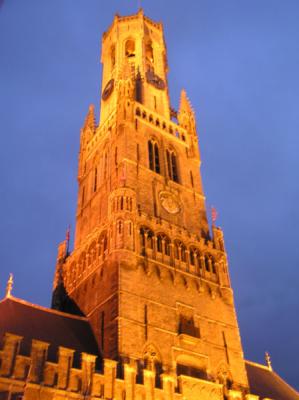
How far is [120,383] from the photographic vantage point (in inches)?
1054

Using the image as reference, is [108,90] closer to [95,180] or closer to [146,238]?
[95,180]

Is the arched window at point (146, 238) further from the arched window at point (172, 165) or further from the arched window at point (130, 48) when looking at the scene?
the arched window at point (130, 48)

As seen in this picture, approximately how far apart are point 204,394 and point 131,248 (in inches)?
424

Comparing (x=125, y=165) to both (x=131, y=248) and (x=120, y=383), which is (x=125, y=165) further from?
(x=120, y=383)

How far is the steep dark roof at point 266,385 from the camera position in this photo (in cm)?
3647

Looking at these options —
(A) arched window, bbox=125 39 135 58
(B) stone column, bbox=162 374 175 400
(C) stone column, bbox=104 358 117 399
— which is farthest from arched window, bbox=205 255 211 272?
(A) arched window, bbox=125 39 135 58

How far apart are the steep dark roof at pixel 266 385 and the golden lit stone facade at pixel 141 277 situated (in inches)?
125

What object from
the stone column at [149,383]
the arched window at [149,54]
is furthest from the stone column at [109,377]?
the arched window at [149,54]

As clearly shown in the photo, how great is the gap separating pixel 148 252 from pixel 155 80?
25.9m

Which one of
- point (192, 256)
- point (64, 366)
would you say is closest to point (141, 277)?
point (192, 256)

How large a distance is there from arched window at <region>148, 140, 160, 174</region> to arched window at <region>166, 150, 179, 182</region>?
119 centimetres

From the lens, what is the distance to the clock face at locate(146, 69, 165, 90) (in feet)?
179

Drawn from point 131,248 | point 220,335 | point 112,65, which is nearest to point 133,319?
point 131,248

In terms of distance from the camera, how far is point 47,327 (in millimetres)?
31031
